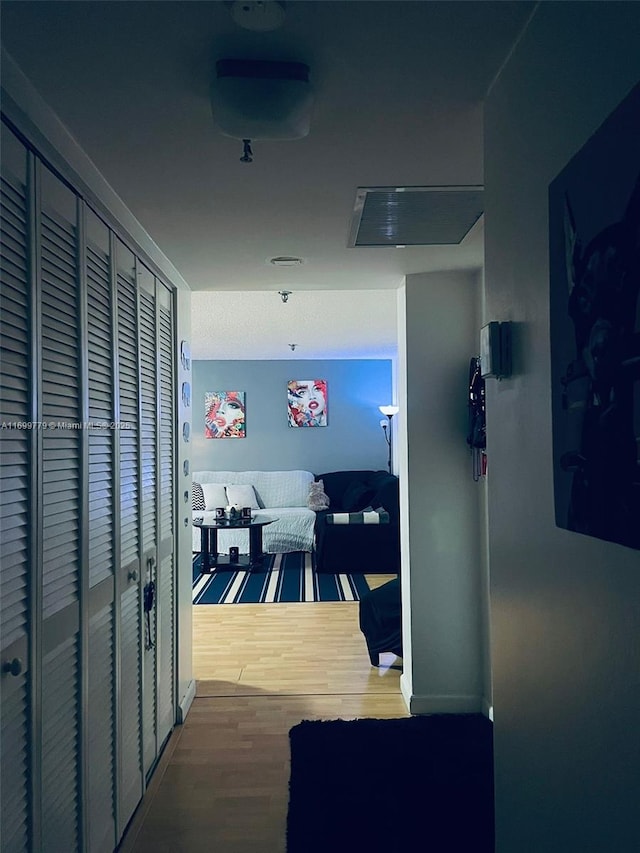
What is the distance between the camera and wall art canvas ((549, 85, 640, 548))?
80 cm

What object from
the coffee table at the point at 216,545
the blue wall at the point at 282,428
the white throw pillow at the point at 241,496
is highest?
the blue wall at the point at 282,428

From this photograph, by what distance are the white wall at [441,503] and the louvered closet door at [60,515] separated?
189 centimetres

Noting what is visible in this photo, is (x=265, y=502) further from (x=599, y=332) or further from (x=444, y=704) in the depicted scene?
(x=599, y=332)

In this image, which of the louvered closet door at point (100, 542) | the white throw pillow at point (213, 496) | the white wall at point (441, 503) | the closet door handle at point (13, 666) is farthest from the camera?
the white throw pillow at point (213, 496)

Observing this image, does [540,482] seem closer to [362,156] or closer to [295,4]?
[295,4]

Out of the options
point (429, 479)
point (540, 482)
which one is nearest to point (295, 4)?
point (540, 482)

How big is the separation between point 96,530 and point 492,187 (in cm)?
150

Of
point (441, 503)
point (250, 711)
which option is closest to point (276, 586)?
point (250, 711)

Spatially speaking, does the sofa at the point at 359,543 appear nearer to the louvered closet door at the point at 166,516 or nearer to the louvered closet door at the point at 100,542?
the louvered closet door at the point at 166,516

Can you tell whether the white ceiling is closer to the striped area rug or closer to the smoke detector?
the smoke detector

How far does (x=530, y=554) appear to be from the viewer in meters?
1.22

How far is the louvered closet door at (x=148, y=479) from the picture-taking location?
248 centimetres

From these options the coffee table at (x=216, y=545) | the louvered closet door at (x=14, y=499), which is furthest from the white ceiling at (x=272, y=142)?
the coffee table at (x=216, y=545)

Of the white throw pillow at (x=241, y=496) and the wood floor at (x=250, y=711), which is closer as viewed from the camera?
the wood floor at (x=250, y=711)
